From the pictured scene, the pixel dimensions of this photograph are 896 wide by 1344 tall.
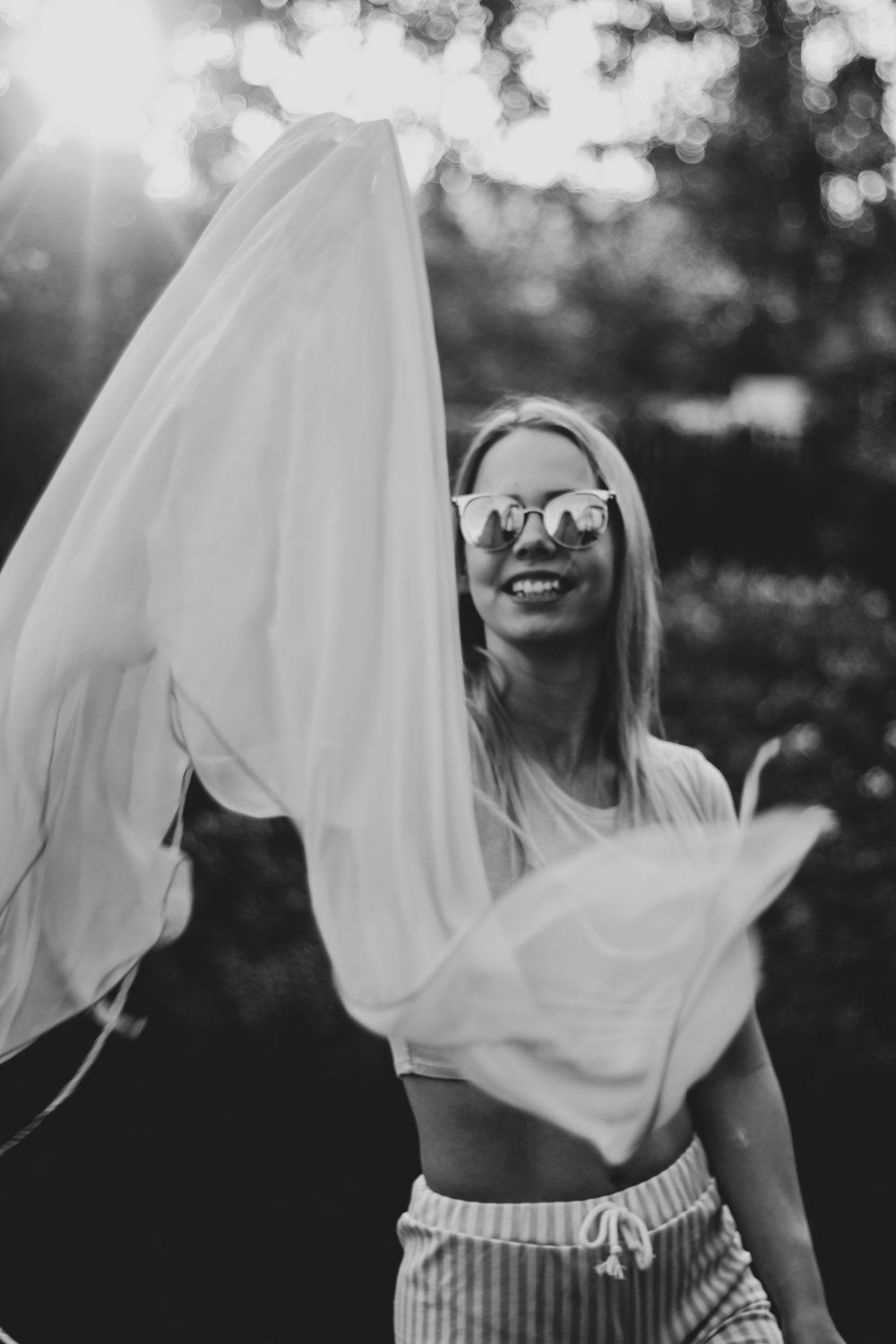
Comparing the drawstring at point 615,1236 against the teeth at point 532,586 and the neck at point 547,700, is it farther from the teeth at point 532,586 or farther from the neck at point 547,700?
the teeth at point 532,586

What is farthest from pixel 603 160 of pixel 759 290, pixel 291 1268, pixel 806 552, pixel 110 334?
pixel 759 290

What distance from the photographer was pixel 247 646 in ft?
4.92

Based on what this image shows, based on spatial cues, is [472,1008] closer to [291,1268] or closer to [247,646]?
[247,646]

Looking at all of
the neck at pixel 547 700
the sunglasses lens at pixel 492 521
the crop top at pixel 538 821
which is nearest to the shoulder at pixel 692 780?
the crop top at pixel 538 821

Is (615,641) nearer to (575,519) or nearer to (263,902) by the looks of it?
(575,519)

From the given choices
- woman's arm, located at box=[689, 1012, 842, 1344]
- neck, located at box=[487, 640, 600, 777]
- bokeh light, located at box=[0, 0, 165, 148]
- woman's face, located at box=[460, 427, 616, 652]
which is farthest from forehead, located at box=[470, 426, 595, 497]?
bokeh light, located at box=[0, 0, 165, 148]

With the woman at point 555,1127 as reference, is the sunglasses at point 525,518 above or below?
above

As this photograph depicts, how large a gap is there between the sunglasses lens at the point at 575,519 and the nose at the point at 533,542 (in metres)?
0.01

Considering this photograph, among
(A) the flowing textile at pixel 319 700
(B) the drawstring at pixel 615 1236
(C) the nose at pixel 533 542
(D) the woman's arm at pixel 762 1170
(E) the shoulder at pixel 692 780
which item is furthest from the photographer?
(E) the shoulder at pixel 692 780

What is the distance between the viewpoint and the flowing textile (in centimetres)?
136

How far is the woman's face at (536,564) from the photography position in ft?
6.60

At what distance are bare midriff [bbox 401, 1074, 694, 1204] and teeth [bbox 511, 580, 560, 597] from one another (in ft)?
2.45

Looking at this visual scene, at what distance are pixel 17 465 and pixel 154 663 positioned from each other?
10.6ft

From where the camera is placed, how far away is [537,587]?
202cm
